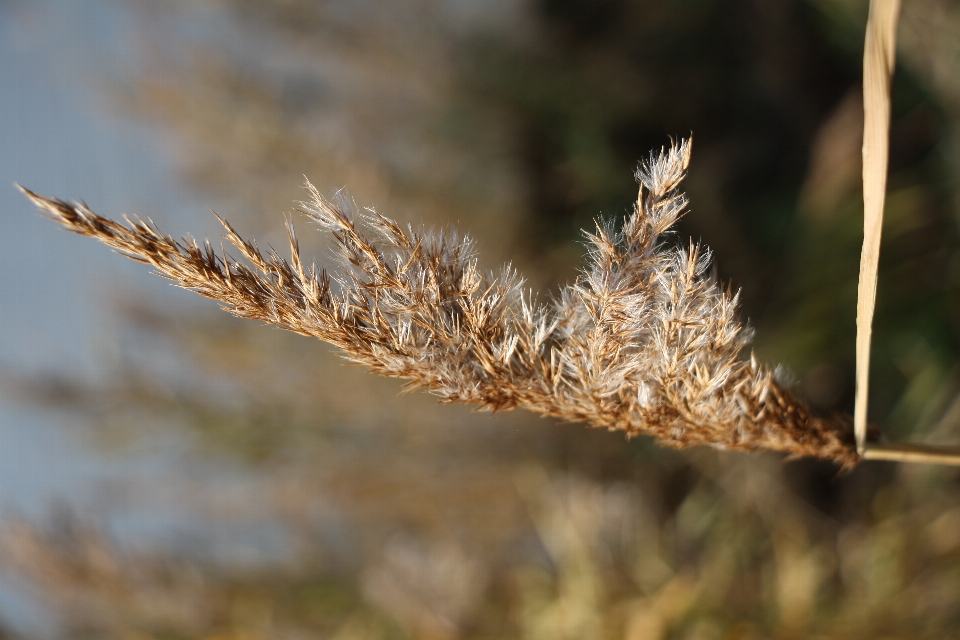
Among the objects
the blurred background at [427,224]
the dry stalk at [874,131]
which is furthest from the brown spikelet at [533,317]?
the blurred background at [427,224]

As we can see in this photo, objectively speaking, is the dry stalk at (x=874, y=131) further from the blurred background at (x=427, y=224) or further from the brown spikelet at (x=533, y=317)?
the blurred background at (x=427, y=224)

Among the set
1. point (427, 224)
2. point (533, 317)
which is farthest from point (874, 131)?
point (427, 224)

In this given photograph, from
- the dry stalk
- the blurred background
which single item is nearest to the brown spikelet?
the dry stalk

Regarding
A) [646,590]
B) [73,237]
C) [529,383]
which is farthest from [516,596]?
[73,237]

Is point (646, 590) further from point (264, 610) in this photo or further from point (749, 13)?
point (749, 13)

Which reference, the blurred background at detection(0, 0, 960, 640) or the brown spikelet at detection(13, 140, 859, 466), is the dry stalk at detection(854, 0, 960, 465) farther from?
the blurred background at detection(0, 0, 960, 640)
